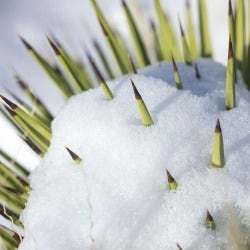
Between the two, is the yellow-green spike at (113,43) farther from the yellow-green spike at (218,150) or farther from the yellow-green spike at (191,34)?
the yellow-green spike at (218,150)

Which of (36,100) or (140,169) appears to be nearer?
(140,169)

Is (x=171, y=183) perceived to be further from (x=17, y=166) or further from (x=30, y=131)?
(x=17, y=166)

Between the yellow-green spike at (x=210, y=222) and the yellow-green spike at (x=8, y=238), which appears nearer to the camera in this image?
the yellow-green spike at (x=210, y=222)

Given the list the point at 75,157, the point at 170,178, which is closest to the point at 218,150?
the point at 170,178

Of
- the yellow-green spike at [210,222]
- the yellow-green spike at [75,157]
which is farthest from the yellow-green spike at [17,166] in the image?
the yellow-green spike at [210,222]

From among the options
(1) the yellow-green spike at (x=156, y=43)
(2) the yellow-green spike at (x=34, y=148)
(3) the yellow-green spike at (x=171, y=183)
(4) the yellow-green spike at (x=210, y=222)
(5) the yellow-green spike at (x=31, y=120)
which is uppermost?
(5) the yellow-green spike at (x=31, y=120)

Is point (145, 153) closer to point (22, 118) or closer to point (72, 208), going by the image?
point (72, 208)

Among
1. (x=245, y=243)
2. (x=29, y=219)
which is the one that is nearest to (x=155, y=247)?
(x=245, y=243)
